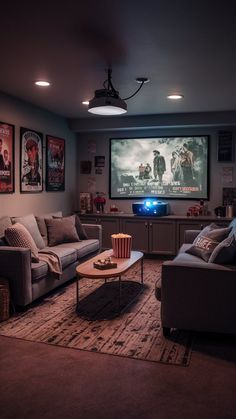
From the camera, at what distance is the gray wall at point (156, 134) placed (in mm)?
6215

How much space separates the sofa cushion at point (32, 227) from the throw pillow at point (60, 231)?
27 cm

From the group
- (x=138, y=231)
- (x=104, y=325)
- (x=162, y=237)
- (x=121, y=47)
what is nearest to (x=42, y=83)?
(x=121, y=47)

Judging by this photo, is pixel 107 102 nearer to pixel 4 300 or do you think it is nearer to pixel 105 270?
pixel 105 270

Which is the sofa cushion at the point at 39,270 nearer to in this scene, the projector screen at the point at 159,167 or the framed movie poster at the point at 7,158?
the framed movie poster at the point at 7,158

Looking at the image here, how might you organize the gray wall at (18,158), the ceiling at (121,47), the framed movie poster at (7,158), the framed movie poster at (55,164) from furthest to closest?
the framed movie poster at (55,164), the gray wall at (18,158), the framed movie poster at (7,158), the ceiling at (121,47)

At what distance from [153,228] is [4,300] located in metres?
3.17

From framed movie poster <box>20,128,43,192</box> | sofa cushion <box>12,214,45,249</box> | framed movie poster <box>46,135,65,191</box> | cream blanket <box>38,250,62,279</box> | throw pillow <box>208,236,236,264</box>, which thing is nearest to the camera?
throw pillow <box>208,236,236,264</box>

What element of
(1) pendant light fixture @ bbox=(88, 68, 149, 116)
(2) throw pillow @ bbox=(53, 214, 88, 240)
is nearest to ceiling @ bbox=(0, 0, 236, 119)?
(1) pendant light fixture @ bbox=(88, 68, 149, 116)

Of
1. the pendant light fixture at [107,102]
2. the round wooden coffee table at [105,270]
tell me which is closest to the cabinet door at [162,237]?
the round wooden coffee table at [105,270]

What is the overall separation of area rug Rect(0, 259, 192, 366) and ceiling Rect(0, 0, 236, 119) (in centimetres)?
237

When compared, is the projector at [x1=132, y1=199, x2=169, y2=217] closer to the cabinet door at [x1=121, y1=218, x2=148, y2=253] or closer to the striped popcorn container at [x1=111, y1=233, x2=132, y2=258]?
the cabinet door at [x1=121, y1=218, x2=148, y2=253]

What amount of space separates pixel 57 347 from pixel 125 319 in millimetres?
830

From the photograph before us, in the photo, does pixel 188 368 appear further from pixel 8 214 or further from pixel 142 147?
pixel 142 147

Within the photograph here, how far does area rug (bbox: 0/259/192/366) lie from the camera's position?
294 centimetres
